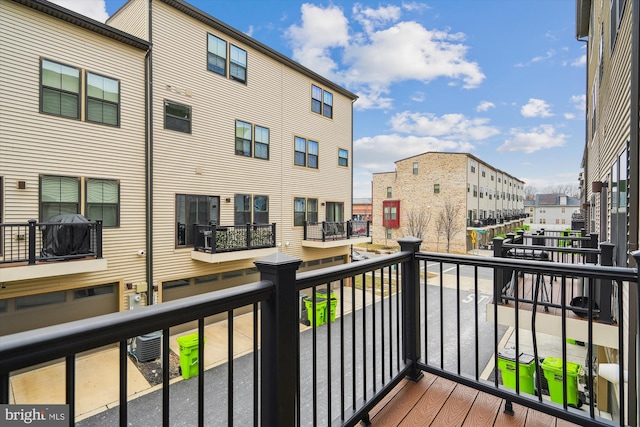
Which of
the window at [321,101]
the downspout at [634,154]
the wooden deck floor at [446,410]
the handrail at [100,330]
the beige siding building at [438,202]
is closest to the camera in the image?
the handrail at [100,330]

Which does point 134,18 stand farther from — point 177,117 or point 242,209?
point 242,209

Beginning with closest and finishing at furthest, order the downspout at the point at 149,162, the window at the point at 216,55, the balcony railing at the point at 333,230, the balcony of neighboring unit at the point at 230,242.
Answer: the downspout at the point at 149,162
the balcony of neighboring unit at the point at 230,242
the window at the point at 216,55
the balcony railing at the point at 333,230

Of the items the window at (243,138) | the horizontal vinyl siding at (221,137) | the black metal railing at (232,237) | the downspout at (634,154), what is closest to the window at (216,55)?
the horizontal vinyl siding at (221,137)

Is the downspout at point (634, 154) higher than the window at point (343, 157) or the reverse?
the reverse

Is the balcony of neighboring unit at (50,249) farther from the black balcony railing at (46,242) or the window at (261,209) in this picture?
the window at (261,209)

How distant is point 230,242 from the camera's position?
952 centimetres

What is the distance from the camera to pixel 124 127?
7.92 meters

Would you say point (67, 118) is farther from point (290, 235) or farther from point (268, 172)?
point (290, 235)

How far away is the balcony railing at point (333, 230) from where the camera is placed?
12844 millimetres

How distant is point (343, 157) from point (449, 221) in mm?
13514

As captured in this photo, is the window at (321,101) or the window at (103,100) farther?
the window at (321,101)

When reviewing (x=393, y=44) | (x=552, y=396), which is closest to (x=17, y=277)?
(x=552, y=396)

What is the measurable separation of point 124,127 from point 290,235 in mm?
6457

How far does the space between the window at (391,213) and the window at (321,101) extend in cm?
1492
